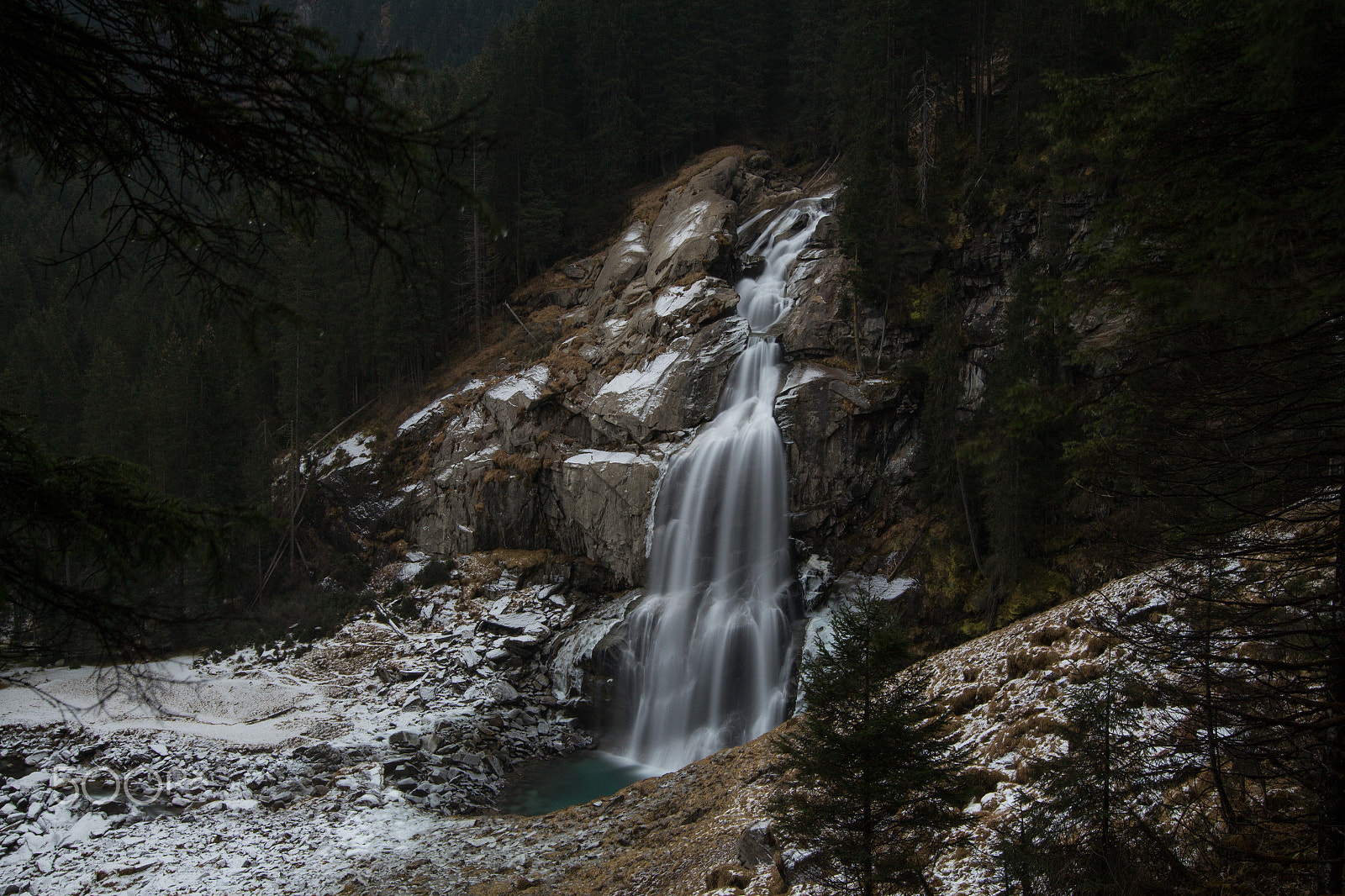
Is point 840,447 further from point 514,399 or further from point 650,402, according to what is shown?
point 514,399

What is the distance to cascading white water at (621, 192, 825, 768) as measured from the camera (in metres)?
18.2

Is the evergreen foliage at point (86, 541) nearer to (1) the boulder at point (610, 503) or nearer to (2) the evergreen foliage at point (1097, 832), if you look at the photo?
(2) the evergreen foliage at point (1097, 832)

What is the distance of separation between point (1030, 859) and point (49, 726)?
20.1m

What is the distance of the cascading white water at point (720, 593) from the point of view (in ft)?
59.6

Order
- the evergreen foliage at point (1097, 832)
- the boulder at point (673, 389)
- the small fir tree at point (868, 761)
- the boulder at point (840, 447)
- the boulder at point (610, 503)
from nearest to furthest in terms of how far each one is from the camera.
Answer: the evergreen foliage at point (1097, 832), the small fir tree at point (868, 761), the boulder at point (840, 447), the boulder at point (610, 503), the boulder at point (673, 389)

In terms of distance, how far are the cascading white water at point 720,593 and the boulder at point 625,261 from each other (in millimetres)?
9772

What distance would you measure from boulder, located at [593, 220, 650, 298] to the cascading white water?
385 inches

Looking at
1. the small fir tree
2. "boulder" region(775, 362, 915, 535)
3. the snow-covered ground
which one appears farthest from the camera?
"boulder" region(775, 362, 915, 535)

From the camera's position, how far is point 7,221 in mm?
75812

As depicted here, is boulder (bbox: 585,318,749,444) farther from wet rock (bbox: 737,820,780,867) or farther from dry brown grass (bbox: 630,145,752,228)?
wet rock (bbox: 737,820,780,867)

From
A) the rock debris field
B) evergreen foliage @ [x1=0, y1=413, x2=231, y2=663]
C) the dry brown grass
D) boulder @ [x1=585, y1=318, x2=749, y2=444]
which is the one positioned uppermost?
the dry brown grass

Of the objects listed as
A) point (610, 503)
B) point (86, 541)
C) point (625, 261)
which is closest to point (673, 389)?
point (610, 503)

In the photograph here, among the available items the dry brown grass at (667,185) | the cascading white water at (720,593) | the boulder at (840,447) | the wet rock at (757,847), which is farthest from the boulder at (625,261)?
the wet rock at (757,847)

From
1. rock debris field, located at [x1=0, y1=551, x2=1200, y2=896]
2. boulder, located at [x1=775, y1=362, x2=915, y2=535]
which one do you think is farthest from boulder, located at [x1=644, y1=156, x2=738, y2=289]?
rock debris field, located at [x1=0, y1=551, x2=1200, y2=896]
